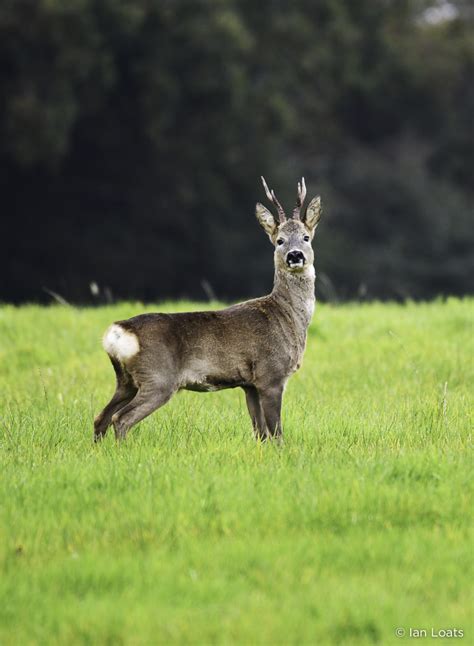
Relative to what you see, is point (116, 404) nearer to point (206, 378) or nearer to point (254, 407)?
point (206, 378)

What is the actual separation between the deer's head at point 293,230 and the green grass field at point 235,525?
3.33ft

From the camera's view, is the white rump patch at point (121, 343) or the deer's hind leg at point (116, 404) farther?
the deer's hind leg at point (116, 404)

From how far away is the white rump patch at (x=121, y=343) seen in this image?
6.49 m

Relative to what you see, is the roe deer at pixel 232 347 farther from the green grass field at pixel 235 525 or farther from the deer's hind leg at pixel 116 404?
the green grass field at pixel 235 525

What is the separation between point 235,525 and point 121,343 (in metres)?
1.64

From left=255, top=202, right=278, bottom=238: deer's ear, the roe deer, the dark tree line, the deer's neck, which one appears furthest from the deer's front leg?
the dark tree line

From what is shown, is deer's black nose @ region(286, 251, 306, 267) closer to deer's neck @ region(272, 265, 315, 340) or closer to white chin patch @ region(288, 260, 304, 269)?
white chin patch @ region(288, 260, 304, 269)

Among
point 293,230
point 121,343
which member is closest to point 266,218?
point 293,230

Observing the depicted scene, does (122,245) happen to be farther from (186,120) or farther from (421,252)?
(421,252)

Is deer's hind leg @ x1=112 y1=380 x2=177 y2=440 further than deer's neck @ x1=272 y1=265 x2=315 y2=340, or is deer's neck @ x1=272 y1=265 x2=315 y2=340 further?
deer's neck @ x1=272 y1=265 x2=315 y2=340

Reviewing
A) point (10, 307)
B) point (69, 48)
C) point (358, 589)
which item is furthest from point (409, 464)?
point (69, 48)

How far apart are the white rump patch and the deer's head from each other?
3.57ft

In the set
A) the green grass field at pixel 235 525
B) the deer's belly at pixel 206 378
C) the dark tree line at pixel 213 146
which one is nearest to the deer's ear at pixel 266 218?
the deer's belly at pixel 206 378

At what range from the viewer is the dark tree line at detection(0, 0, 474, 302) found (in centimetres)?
2272
